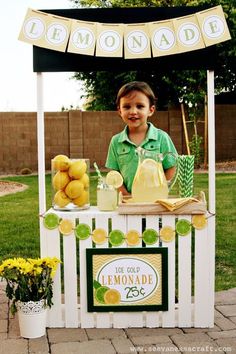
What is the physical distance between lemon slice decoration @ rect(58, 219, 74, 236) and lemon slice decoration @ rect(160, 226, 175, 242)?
0.54 m

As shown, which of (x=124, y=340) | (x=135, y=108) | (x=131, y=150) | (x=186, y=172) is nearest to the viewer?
(x=124, y=340)

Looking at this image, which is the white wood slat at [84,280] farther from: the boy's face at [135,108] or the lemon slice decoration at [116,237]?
the boy's face at [135,108]

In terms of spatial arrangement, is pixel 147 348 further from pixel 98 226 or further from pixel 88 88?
pixel 88 88

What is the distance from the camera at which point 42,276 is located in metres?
3.29

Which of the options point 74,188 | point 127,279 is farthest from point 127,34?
point 127,279

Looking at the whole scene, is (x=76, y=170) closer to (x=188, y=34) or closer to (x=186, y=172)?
(x=186, y=172)

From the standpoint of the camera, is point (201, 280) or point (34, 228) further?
point (34, 228)

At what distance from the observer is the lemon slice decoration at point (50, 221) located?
10.9 feet

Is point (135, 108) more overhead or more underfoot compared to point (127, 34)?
more underfoot

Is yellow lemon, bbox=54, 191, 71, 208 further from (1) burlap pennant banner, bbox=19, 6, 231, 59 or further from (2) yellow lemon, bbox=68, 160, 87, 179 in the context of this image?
(1) burlap pennant banner, bbox=19, 6, 231, 59

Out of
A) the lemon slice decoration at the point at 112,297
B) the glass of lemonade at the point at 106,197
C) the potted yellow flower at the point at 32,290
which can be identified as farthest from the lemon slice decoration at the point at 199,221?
the potted yellow flower at the point at 32,290

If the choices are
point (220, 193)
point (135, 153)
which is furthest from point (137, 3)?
point (135, 153)

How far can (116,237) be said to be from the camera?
3307mm

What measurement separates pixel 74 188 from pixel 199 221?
2.51 feet
